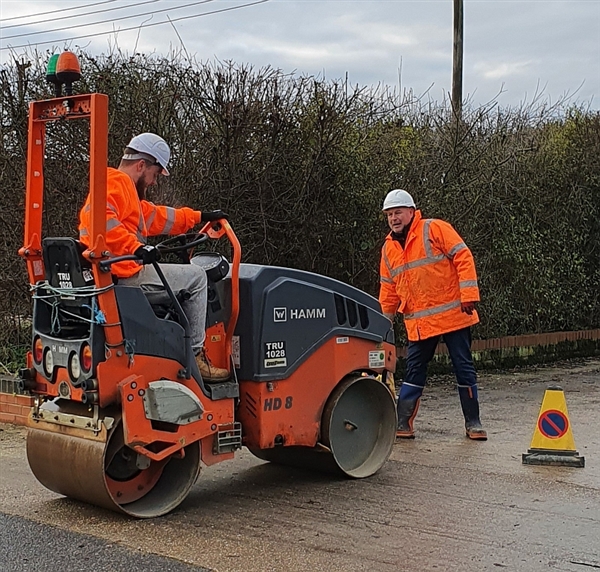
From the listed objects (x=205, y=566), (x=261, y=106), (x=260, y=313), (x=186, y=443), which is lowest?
(x=205, y=566)

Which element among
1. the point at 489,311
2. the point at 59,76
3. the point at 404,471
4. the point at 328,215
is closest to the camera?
the point at 59,76

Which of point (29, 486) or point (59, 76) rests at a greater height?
point (59, 76)

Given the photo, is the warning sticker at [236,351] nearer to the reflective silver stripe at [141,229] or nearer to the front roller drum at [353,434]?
the front roller drum at [353,434]

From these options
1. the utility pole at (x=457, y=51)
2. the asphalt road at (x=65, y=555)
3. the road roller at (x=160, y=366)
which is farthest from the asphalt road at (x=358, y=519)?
the utility pole at (x=457, y=51)

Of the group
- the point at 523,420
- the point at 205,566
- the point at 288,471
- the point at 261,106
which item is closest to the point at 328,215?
the point at 261,106

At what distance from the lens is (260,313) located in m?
5.66

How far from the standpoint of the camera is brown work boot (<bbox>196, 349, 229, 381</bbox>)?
17.9 feet

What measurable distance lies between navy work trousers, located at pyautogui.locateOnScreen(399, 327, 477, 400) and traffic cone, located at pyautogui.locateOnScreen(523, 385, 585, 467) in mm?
846

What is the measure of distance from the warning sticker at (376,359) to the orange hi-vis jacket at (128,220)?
159 centimetres

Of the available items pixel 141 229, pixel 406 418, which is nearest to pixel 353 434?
pixel 406 418

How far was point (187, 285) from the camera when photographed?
5.26 meters

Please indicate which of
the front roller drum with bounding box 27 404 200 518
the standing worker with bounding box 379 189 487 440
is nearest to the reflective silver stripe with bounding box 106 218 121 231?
the front roller drum with bounding box 27 404 200 518

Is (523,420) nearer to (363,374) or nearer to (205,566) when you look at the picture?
(363,374)

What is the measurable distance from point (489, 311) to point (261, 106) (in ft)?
13.6
